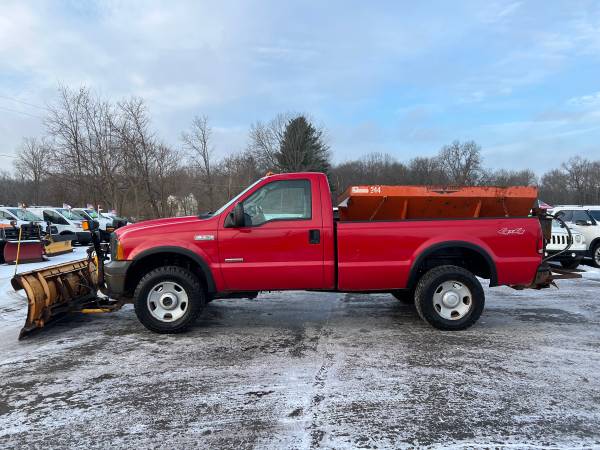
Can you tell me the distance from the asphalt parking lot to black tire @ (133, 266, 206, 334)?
0.17 meters

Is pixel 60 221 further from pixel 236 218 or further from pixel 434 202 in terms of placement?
pixel 434 202

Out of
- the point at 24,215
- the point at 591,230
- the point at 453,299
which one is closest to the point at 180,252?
the point at 453,299

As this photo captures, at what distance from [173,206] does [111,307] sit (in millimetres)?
41973

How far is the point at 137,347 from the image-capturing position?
195 inches

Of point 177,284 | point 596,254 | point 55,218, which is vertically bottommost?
point 596,254

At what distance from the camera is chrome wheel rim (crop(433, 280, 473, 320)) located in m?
5.38

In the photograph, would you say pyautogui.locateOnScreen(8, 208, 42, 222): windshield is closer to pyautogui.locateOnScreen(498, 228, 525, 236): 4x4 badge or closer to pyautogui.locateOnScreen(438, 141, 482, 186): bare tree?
pyautogui.locateOnScreen(498, 228, 525, 236): 4x4 badge

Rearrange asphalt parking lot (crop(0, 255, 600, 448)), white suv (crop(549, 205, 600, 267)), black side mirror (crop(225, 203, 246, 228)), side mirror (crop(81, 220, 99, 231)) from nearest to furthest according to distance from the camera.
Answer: asphalt parking lot (crop(0, 255, 600, 448))
black side mirror (crop(225, 203, 246, 228))
side mirror (crop(81, 220, 99, 231))
white suv (crop(549, 205, 600, 267))

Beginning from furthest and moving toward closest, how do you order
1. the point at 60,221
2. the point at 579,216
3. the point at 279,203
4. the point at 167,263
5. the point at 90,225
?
1. the point at 60,221
2. the point at 579,216
3. the point at 90,225
4. the point at 167,263
5. the point at 279,203

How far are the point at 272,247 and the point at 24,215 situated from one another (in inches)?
776

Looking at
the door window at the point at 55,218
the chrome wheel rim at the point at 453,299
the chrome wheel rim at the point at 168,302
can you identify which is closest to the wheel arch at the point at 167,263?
the chrome wheel rim at the point at 168,302

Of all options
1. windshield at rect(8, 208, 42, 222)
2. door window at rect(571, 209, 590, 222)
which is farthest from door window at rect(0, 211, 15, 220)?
door window at rect(571, 209, 590, 222)

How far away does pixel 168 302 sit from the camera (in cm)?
534

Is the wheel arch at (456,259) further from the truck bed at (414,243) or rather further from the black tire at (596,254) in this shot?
the black tire at (596,254)
